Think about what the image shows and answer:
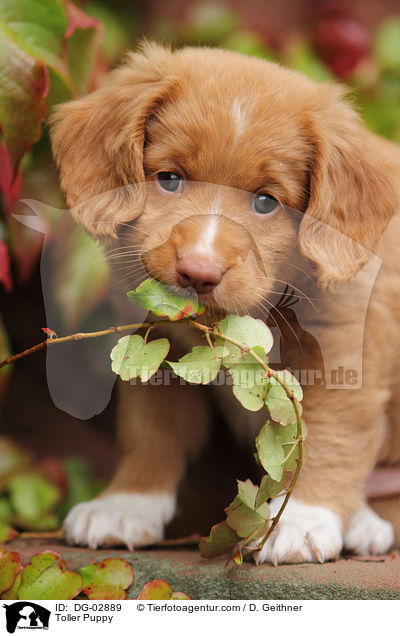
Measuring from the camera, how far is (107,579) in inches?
64.3

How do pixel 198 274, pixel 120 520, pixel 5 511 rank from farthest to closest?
pixel 5 511, pixel 120 520, pixel 198 274

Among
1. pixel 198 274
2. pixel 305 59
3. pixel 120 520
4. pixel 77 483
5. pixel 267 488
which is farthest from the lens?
pixel 305 59

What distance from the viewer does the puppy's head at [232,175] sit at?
62.7 inches

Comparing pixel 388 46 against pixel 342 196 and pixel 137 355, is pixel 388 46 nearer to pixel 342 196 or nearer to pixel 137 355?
pixel 342 196

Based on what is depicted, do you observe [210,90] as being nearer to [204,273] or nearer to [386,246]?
[204,273]

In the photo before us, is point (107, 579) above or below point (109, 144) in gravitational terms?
below

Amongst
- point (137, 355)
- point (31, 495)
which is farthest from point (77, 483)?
point (137, 355)

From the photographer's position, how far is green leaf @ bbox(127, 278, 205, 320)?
1501 mm

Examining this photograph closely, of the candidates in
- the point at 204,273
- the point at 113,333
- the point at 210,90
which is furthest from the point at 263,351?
the point at 210,90

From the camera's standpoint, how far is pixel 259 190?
163 cm

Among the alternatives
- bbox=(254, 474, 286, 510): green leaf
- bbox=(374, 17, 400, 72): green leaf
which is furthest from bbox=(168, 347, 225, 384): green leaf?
bbox=(374, 17, 400, 72): green leaf

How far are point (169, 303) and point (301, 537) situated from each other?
68cm

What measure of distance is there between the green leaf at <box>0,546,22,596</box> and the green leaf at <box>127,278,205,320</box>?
68cm

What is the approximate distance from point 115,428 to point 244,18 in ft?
7.66
